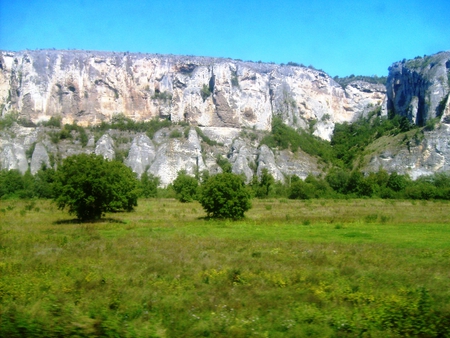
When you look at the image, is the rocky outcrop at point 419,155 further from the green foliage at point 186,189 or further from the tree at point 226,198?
the tree at point 226,198

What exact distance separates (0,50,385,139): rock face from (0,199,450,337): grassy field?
11247 cm

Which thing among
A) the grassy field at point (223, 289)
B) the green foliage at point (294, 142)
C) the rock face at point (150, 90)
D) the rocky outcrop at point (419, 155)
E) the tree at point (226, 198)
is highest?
the rock face at point (150, 90)

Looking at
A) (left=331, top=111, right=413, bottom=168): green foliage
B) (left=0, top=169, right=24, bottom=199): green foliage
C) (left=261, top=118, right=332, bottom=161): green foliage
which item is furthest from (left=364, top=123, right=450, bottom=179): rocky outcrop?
(left=0, top=169, right=24, bottom=199): green foliage

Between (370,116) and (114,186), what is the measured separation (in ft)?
419

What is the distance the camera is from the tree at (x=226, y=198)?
36.8m

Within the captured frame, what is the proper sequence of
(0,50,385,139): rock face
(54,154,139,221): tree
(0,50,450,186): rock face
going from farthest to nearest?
(0,50,385,139): rock face
(0,50,450,186): rock face
(54,154,139,221): tree

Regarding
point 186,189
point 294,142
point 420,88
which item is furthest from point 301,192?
point 420,88

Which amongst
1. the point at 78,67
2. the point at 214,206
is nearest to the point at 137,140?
the point at 78,67

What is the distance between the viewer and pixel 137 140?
113 m

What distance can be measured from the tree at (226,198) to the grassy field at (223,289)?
17.5 meters

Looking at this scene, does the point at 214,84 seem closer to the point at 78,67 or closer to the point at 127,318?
the point at 78,67

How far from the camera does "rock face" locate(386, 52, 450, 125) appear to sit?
371 ft

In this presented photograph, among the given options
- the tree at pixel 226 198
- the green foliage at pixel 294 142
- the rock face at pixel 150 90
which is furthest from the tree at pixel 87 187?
the rock face at pixel 150 90

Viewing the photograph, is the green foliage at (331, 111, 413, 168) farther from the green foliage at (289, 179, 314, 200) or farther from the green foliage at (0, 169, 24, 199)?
the green foliage at (0, 169, 24, 199)
